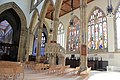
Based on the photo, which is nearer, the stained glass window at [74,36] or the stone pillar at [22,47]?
the stone pillar at [22,47]

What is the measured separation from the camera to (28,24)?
1803 centimetres

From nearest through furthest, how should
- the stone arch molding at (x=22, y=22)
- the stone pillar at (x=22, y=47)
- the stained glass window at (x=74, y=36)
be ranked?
the stone arch molding at (x=22, y=22) < the stone pillar at (x=22, y=47) < the stained glass window at (x=74, y=36)

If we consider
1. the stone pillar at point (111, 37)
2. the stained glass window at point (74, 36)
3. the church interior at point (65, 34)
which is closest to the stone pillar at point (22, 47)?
the church interior at point (65, 34)

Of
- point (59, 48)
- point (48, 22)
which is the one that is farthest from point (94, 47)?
point (48, 22)

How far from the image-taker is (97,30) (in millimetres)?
15562

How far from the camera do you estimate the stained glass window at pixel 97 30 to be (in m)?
14.7

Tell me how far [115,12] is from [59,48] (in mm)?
7645

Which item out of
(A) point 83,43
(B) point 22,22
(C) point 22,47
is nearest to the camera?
(A) point 83,43

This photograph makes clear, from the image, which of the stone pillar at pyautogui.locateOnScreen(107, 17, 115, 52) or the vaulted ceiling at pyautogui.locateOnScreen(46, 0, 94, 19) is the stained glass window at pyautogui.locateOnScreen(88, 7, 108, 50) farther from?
the vaulted ceiling at pyautogui.locateOnScreen(46, 0, 94, 19)

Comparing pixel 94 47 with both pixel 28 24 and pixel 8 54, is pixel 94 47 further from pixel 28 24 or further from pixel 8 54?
pixel 8 54

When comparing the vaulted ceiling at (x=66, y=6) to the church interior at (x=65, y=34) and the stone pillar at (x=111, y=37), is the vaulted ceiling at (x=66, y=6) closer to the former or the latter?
the church interior at (x=65, y=34)

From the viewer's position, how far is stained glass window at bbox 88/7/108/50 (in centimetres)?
1469

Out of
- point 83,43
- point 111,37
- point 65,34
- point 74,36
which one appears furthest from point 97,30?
point 83,43

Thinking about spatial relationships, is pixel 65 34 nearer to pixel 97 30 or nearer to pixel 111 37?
pixel 97 30
